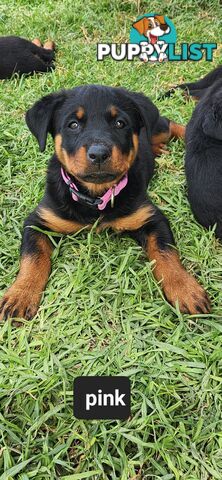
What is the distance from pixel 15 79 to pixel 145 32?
1636mm

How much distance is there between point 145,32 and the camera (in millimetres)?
5484

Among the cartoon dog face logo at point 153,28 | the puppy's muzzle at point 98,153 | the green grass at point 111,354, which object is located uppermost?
the cartoon dog face logo at point 153,28

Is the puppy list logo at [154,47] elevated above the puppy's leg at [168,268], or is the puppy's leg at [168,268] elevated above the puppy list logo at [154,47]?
A: the puppy list logo at [154,47]

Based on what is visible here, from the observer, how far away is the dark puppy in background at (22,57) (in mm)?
4910

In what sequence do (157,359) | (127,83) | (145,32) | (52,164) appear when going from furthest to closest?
(145,32) → (127,83) → (52,164) → (157,359)

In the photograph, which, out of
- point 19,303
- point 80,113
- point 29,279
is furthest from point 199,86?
point 19,303

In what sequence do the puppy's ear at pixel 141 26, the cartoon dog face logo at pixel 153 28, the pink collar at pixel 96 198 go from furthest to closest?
the puppy's ear at pixel 141 26 < the cartoon dog face logo at pixel 153 28 < the pink collar at pixel 96 198

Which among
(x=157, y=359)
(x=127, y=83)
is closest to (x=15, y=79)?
(x=127, y=83)

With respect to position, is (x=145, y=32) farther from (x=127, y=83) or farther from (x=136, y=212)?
(x=136, y=212)

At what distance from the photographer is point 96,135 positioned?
2.56 meters

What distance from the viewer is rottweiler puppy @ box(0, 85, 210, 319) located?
2.53 m

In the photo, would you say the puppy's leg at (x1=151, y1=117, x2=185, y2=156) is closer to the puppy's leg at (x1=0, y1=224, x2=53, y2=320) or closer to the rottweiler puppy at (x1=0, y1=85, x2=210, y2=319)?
the rottweiler puppy at (x1=0, y1=85, x2=210, y2=319)

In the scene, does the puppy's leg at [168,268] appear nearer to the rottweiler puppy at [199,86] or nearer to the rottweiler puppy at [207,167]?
the rottweiler puppy at [207,167]

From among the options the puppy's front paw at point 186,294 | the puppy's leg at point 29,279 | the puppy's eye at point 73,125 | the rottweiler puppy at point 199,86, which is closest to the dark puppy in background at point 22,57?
the rottweiler puppy at point 199,86
